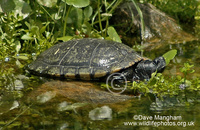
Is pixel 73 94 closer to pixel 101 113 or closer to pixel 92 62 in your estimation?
pixel 101 113

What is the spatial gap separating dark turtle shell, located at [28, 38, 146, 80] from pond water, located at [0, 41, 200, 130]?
1.56 feet

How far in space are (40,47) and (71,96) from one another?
215 cm

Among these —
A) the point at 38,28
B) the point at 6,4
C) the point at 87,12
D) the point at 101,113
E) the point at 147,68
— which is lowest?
the point at 101,113

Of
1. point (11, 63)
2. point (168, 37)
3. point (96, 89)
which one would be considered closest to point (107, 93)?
point (96, 89)

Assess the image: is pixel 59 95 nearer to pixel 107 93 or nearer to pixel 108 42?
pixel 107 93

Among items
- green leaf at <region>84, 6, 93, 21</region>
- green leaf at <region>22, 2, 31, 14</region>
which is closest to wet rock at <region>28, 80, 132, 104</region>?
green leaf at <region>22, 2, 31, 14</region>

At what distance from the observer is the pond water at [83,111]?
287cm

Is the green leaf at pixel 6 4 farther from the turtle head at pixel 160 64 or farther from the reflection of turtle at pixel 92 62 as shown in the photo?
the turtle head at pixel 160 64

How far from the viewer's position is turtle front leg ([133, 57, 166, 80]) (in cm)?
462

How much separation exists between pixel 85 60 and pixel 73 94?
886 millimetres

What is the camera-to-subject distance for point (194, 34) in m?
7.91

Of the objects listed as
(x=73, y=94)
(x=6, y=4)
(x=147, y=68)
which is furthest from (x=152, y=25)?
(x=73, y=94)

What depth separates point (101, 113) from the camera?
318 cm

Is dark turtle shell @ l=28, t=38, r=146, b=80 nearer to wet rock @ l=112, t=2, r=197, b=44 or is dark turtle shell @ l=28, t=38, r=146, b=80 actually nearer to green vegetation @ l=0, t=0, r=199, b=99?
green vegetation @ l=0, t=0, r=199, b=99
